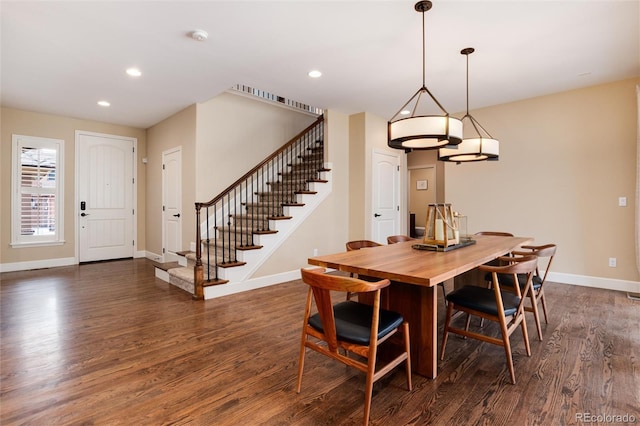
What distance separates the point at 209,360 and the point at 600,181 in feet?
16.8

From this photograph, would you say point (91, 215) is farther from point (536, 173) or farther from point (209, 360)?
point (536, 173)

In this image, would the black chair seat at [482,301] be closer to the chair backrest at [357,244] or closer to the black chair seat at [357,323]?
the black chair seat at [357,323]

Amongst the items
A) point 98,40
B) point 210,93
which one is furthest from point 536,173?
point 98,40

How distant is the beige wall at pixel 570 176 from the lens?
4.09 metres

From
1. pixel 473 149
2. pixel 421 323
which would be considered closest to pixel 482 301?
pixel 421 323

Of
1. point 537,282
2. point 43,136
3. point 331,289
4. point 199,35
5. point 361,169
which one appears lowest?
point 537,282

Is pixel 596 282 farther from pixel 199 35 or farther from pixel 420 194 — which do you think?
pixel 420 194

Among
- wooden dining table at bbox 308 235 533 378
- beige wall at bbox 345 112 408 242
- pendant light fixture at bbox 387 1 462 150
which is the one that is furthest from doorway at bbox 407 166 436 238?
wooden dining table at bbox 308 235 533 378

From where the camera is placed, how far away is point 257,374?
2.14 metres

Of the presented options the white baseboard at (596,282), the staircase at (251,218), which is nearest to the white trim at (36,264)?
the staircase at (251,218)

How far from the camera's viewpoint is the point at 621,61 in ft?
11.7

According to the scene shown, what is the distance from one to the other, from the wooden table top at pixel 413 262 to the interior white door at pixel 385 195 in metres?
2.96

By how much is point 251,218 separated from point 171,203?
1.75 m

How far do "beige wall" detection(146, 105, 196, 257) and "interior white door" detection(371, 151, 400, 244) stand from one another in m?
3.04
